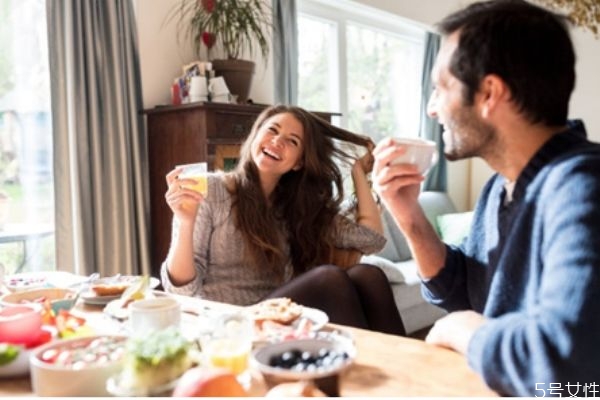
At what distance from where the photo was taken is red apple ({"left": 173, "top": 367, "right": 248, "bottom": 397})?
697 millimetres

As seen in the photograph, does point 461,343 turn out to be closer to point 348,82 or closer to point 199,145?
point 199,145

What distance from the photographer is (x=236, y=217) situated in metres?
1.82

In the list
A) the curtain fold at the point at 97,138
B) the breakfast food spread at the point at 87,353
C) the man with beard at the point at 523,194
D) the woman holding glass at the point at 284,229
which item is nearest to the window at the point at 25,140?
the curtain fold at the point at 97,138

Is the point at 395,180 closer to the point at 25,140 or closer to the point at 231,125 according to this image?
the point at 231,125

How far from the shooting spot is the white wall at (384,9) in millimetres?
2777

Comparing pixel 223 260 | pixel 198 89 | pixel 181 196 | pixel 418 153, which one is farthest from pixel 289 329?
pixel 198 89

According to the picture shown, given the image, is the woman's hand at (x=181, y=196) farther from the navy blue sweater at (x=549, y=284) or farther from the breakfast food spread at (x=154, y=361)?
the navy blue sweater at (x=549, y=284)

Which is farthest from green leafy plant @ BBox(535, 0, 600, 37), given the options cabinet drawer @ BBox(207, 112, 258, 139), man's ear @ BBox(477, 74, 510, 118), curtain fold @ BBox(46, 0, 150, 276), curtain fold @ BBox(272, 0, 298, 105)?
man's ear @ BBox(477, 74, 510, 118)

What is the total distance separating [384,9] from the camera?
433 cm

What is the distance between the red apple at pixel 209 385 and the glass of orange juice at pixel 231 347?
9 cm

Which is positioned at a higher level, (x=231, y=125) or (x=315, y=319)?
(x=231, y=125)

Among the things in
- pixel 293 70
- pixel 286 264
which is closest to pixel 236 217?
pixel 286 264

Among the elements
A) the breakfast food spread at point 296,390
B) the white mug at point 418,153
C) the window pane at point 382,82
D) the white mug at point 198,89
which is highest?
the window pane at point 382,82

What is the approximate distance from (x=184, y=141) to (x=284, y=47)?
4.05 feet
